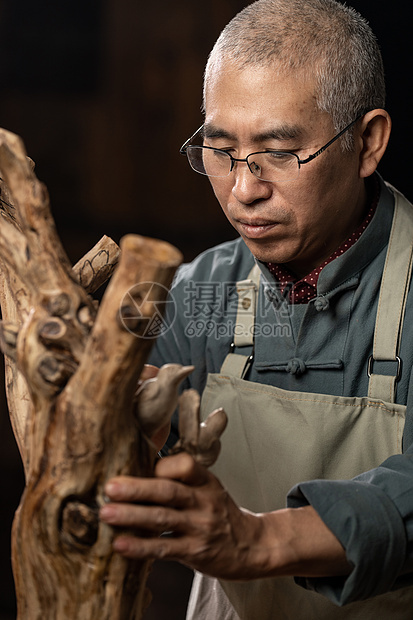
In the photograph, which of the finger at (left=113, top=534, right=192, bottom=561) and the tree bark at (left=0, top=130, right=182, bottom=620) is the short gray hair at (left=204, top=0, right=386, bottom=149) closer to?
the tree bark at (left=0, top=130, right=182, bottom=620)

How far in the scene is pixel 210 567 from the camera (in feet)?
2.85

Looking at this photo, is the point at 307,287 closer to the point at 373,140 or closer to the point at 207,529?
the point at 373,140

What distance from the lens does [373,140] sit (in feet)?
4.41

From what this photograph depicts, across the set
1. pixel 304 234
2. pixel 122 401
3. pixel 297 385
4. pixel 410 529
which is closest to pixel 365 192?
pixel 304 234

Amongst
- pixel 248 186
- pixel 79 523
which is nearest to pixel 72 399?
pixel 79 523

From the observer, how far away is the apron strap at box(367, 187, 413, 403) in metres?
1.27

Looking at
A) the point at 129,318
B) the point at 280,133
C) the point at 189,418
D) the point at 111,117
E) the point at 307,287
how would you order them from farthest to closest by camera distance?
the point at 111,117 → the point at 307,287 → the point at 280,133 → the point at 189,418 → the point at 129,318

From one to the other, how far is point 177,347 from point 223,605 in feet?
1.77

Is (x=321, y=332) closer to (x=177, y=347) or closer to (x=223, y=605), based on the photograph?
(x=177, y=347)

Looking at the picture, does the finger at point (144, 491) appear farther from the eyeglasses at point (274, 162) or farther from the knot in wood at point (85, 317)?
the eyeglasses at point (274, 162)

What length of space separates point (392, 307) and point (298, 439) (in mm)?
295

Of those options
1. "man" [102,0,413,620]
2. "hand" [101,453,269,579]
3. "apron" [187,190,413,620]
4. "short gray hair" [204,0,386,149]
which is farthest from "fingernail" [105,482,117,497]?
"short gray hair" [204,0,386,149]

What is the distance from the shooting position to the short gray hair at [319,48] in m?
1.21

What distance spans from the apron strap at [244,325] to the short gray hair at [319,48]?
383mm
